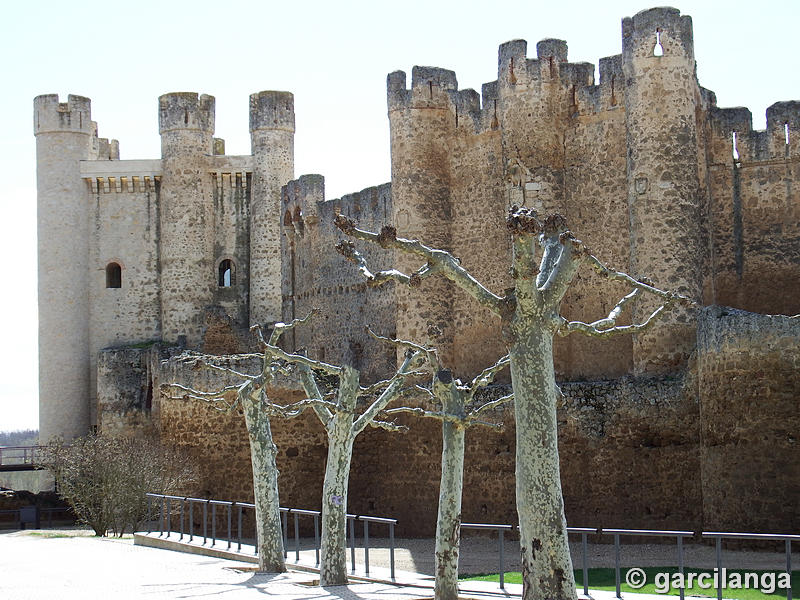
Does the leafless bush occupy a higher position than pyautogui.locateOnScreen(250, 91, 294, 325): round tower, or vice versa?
pyautogui.locateOnScreen(250, 91, 294, 325): round tower

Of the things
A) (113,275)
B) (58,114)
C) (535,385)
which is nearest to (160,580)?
(535,385)

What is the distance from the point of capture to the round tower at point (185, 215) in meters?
44.1

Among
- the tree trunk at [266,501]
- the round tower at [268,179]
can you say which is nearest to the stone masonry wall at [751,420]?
the tree trunk at [266,501]

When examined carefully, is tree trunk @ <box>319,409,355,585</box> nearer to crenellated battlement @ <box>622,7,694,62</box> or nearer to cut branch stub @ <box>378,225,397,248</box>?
cut branch stub @ <box>378,225,397,248</box>

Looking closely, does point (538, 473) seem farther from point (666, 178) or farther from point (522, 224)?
point (666, 178)

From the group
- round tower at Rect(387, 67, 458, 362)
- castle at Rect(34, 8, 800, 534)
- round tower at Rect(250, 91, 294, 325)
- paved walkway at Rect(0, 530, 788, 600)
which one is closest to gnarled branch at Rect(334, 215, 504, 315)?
paved walkway at Rect(0, 530, 788, 600)

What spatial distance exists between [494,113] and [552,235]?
15989 mm

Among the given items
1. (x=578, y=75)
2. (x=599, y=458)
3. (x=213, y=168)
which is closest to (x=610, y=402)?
(x=599, y=458)

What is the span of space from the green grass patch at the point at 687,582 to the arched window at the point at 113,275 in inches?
1028

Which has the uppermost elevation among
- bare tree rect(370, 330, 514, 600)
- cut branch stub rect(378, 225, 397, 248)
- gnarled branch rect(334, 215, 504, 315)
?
cut branch stub rect(378, 225, 397, 248)

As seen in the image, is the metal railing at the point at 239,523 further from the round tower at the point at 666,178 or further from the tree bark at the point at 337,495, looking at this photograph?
the round tower at the point at 666,178

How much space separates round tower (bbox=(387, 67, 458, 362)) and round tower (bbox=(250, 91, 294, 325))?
13.5 m

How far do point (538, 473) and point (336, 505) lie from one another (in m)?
5.38

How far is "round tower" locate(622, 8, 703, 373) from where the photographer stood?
27.2 meters
